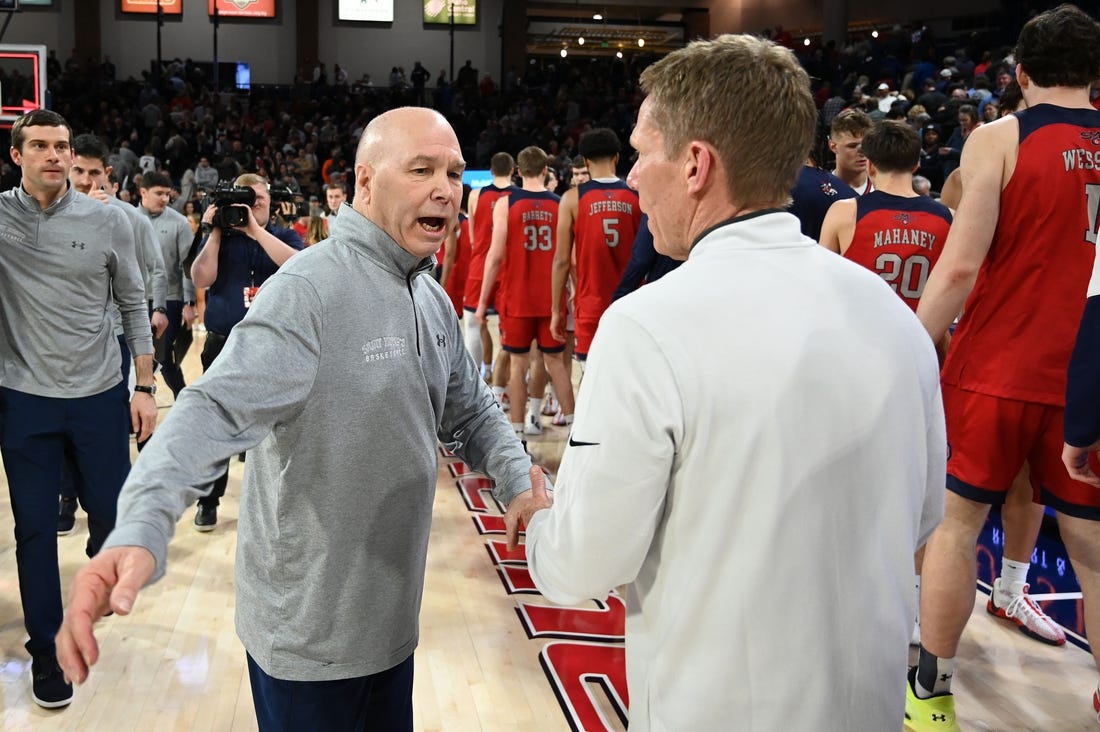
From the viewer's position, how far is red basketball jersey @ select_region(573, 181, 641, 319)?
5.88 m

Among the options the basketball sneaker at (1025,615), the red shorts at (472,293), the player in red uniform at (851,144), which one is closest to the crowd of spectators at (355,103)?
the red shorts at (472,293)

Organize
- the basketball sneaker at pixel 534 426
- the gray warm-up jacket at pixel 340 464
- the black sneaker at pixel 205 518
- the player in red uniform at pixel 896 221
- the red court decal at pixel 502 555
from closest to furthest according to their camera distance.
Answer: the gray warm-up jacket at pixel 340 464, the player in red uniform at pixel 896 221, the red court decal at pixel 502 555, the black sneaker at pixel 205 518, the basketball sneaker at pixel 534 426

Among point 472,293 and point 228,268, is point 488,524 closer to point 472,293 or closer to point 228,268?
point 228,268

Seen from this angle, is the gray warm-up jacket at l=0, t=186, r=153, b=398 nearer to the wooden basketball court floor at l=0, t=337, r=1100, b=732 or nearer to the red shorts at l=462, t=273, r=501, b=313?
the wooden basketball court floor at l=0, t=337, r=1100, b=732

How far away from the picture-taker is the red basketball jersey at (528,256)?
673 centimetres

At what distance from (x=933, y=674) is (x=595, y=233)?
353 centimetres

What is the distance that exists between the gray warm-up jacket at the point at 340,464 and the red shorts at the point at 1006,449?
158cm

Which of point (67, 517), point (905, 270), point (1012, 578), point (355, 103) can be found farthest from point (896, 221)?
point (355, 103)

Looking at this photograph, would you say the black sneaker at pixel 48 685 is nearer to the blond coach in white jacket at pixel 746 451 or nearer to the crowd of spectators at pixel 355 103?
the blond coach in white jacket at pixel 746 451

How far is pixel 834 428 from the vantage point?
1235 mm

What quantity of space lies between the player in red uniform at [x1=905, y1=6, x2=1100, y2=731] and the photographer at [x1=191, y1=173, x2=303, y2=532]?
3.22 m

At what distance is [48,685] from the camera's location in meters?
3.23

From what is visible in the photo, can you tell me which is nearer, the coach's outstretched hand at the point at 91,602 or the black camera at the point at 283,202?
the coach's outstretched hand at the point at 91,602

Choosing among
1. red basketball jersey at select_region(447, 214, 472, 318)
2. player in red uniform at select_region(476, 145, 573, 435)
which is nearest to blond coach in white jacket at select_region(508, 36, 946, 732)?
player in red uniform at select_region(476, 145, 573, 435)
